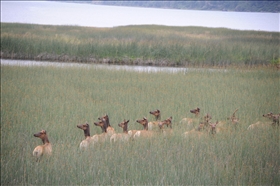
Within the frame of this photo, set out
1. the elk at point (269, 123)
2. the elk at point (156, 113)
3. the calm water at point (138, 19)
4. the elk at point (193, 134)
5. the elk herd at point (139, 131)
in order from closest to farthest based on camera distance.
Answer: the elk herd at point (139, 131) < the calm water at point (138, 19) < the elk at point (269, 123) < the elk at point (193, 134) < the elk at point (156, 113)

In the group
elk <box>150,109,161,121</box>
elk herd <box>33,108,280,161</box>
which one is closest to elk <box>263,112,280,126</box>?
elk herd <box>33,108,280,161</box>

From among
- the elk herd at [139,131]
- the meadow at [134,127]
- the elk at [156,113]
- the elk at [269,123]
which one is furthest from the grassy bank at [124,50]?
the elk at [269,123]

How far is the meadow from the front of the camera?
564 cm

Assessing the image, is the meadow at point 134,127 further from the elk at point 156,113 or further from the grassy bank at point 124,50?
the grassy bank at point 124,50

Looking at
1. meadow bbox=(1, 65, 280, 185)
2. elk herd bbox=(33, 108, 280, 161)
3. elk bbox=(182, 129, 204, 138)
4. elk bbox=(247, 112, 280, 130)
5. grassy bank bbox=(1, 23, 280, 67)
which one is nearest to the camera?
meadow bbox=(1, 65, 280, 185)

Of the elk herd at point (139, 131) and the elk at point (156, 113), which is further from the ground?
the elk at point (156, 113)

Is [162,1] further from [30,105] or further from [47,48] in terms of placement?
[30,105]

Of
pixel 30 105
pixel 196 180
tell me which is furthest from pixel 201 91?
pixel 196 180

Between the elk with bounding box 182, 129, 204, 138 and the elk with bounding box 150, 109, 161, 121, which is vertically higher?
the elk with bounding box 150, 109, 161, 121

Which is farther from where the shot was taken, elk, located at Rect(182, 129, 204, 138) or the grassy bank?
the grassy bank

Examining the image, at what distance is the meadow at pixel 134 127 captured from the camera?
5637 mm

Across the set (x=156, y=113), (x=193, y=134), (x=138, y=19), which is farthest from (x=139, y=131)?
(x=138, y=19)

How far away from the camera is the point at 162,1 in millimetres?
71250

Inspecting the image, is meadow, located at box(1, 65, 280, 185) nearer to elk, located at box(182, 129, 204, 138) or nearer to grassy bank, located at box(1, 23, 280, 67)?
elk, located at box(182, 129, 204, 138)
